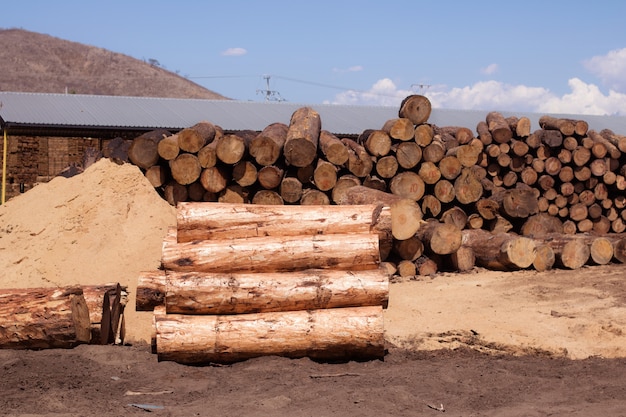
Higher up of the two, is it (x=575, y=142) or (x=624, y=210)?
(x=575, y=142)

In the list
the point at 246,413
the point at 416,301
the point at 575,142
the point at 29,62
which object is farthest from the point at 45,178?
the point at 29,62

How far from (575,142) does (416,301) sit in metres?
7.15

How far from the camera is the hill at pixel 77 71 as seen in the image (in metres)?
82.4

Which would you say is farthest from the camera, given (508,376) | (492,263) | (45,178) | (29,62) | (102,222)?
(29,62)

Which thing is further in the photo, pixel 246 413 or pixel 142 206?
pixel 142 206

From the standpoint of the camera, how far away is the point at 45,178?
18.5 m

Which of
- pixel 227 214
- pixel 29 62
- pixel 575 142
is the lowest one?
pixel 227 214

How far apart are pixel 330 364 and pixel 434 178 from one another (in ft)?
24.0

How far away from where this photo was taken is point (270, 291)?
817cm

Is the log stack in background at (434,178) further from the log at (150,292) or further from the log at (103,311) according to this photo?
the log at (103,311)

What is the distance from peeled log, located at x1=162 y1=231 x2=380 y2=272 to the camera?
27.6ft

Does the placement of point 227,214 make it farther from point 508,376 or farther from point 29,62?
point 29,62

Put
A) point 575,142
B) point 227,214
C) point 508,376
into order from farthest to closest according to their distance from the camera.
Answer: point 575,142
point 227,214
point 508,376

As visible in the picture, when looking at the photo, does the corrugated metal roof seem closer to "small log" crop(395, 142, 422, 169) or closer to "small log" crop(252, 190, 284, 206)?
"small log" crop(252, 190, 284, 206)
